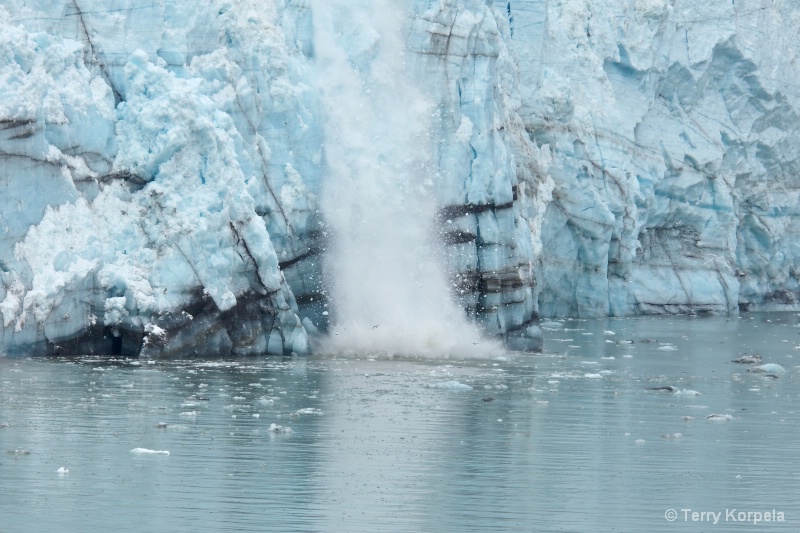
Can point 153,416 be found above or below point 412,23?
below

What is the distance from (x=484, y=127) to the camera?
19.5 meters

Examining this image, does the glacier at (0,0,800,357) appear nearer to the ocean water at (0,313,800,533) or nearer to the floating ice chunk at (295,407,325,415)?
the ocean water at (0,313,800,533)

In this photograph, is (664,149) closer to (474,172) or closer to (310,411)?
(474,172)

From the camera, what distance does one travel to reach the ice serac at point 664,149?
2498cm

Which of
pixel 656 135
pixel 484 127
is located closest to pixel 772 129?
pixel 656 135

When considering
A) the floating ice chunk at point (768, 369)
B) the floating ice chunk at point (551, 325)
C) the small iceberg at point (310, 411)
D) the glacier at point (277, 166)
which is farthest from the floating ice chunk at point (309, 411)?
the floating ice chunk at point (551, 325)

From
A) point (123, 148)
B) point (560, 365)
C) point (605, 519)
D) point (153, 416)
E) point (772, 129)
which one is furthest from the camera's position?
point (772, 129)

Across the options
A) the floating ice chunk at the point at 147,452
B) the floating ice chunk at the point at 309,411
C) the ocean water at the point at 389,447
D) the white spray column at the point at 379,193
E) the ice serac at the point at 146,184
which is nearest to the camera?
the ocean water at the point at 389,447

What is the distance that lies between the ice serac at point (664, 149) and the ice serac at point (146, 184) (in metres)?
7.79

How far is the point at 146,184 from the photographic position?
54.0ft

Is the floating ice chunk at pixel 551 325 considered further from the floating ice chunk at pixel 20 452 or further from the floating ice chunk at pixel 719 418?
the floating ice chunk at pixel 20 452

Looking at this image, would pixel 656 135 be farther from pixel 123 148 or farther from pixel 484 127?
pixel 123 148

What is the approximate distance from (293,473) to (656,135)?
20.2m

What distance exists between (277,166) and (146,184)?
2086 millimetres
